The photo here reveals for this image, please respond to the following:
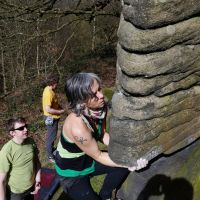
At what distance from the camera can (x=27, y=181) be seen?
14.7 ft

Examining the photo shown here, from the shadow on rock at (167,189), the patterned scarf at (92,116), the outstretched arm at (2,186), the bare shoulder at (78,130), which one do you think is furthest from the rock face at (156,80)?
the outstretched arm at (2,186)

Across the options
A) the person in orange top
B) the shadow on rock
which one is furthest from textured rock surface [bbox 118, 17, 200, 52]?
the person in orange top

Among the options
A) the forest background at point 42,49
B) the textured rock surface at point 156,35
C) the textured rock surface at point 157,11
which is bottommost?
the forest background at point 42,49

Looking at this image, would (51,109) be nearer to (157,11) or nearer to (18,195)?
(18,195)

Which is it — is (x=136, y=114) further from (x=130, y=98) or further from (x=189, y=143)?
(x=189, y=143)

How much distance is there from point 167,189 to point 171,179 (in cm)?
11

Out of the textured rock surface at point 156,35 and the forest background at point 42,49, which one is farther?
the forest background at point 42,49

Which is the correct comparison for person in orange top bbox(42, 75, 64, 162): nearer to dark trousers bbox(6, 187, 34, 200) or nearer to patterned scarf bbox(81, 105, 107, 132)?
dark trousers bbox(6, 187, 34, 200)

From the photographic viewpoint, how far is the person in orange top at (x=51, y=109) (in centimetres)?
719

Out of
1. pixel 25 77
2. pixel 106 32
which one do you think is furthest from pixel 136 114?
pixel 106 32

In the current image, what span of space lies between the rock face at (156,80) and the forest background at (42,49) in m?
5.83

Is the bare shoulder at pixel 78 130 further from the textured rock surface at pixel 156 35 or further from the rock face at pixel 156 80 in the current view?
the textured rock surface at pixel 156 35

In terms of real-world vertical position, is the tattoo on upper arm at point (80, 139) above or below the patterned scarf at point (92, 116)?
below

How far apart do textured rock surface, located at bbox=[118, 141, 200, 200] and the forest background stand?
539 cm
